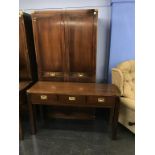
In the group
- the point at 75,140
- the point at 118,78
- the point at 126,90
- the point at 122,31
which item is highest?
the point at 122,31

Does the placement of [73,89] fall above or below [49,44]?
below

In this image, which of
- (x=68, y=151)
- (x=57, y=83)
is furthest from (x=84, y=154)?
(x=57, y=83)

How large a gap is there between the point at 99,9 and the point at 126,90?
50.0 inches

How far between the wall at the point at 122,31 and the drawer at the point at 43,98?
1038mm

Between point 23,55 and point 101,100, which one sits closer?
point 101,100

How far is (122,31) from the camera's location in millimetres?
2383

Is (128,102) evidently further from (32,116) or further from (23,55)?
(23,55)

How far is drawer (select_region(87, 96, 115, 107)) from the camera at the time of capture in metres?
1.97

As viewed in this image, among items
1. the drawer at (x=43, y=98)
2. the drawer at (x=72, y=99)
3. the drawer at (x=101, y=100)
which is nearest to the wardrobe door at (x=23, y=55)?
the drawer at (x=43, y=98)

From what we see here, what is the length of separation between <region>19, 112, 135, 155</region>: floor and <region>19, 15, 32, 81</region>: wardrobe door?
76 centimetres

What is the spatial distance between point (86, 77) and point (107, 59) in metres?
0.53

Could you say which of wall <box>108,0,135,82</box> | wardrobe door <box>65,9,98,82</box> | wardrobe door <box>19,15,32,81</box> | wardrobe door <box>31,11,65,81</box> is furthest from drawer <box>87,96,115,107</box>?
wardrobe door <box>19,15,32,81</box>

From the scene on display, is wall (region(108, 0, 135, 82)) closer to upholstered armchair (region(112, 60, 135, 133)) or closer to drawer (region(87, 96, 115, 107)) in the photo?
upholstered armchair (region(112, 60, 135, 133))

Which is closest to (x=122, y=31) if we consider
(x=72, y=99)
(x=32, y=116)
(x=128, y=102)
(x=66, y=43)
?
(x=66, y=43)
